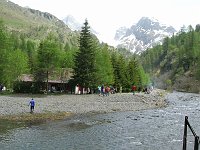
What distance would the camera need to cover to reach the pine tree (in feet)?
259

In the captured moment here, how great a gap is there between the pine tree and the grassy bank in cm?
3145

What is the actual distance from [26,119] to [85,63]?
130 ft

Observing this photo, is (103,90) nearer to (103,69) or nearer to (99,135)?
(103,69)

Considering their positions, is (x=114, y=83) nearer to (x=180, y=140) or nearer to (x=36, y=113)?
(x=36, y=113)

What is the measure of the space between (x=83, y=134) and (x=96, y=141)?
357 cm

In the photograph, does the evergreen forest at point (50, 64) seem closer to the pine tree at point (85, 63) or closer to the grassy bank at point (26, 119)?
the pine tree at point (85, 63)

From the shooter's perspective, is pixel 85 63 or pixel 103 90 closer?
pixel 85 63

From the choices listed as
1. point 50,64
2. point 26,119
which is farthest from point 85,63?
point 26,119

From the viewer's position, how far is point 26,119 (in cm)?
4131

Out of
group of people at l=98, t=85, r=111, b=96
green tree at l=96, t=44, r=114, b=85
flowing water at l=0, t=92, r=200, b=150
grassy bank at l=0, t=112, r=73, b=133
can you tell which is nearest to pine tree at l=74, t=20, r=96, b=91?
group of people at l=98, t=85, r=111, b=96

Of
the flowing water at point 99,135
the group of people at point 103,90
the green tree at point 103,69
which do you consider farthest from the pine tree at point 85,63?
the flowing water at point 99,135

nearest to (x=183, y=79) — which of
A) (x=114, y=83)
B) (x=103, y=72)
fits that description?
(x=114, y=83)

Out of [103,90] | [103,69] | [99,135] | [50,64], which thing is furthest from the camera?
[103,69]

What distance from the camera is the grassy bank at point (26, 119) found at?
3629cm
